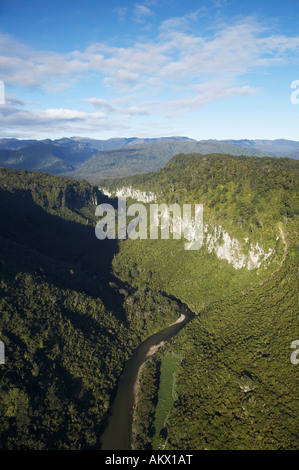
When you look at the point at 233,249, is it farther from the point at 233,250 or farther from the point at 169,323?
the point at 169,323

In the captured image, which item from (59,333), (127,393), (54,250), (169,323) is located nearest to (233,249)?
(169,323)

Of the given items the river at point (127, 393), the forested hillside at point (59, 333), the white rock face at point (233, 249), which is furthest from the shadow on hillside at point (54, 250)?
the white rock face at point (233, 249)

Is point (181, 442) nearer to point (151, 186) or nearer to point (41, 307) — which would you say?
point (41, 307)

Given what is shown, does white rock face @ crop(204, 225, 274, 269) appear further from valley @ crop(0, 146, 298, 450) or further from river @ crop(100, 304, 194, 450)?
river @ crop(100, 304, 194, 450)

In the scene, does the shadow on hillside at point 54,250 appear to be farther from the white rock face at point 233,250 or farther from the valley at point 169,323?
the white rock face at point 233,250

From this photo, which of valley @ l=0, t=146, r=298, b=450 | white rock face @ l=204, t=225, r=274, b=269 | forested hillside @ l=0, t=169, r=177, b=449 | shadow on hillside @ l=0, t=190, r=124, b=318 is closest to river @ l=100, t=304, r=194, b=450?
valley @ l=0, t=146, r=298, b=450

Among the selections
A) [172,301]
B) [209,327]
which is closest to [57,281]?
[172,301]
